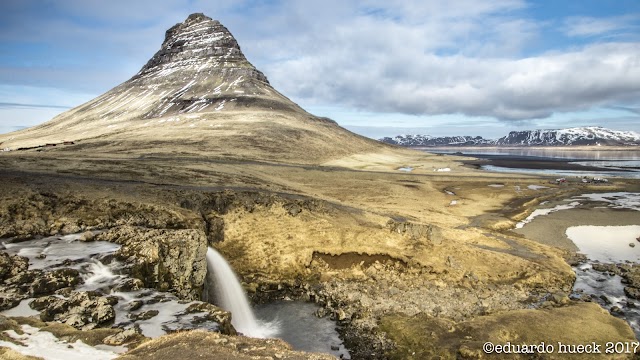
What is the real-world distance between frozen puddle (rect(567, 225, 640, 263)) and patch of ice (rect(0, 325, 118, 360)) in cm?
4333

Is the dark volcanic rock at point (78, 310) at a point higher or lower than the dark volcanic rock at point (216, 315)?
higher

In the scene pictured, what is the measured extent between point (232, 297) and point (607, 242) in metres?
43.9

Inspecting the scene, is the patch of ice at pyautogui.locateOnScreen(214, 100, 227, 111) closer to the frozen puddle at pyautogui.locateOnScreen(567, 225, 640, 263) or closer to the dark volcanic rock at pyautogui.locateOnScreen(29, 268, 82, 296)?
the frozen puddle at pyautogui.locateOnScreen(567, 225, 640, 263)

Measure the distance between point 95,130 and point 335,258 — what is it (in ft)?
501

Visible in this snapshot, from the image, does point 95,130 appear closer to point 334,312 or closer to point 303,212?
point 303,212

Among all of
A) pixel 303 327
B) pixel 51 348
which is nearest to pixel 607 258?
pixel 303 327

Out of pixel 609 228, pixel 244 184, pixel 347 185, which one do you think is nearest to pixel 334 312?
pixel 244 184

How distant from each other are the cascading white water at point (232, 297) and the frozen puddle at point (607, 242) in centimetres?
3431

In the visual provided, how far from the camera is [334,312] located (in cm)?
2531

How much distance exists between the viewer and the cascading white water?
2373cm

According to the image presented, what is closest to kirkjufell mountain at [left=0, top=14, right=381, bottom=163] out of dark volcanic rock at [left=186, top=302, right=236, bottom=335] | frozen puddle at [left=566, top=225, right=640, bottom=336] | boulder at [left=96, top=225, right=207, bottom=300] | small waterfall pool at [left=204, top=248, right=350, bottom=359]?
small waterfall pool at [left=204, top=248, right=350, bottom=359]

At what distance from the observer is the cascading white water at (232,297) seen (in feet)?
77.9

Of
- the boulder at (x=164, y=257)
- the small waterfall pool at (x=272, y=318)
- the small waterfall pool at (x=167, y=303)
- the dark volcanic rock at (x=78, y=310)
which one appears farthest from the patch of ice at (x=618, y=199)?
the dark volcanic rock at (x=78, y=310)

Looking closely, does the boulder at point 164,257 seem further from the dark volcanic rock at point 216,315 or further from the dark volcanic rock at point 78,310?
the dark volcanic rock at point 216,315
